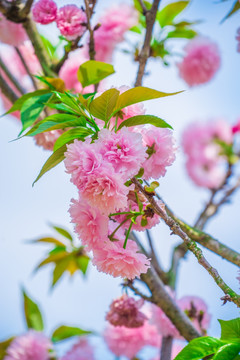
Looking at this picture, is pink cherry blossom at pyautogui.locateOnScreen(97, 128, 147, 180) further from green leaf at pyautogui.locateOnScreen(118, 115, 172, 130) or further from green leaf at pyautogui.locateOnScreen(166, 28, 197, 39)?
green leaf at pyautogui.locateOnScreen(166, 28, 197, 39)

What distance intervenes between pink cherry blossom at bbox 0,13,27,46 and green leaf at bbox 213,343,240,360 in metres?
1.46

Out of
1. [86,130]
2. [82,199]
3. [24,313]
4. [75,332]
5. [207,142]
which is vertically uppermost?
[207,142]

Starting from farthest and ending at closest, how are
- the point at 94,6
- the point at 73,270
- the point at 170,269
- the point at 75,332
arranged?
the point at 73,270, the point at 75,332, the point at 170,269, the point at 94,6

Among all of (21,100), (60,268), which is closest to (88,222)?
(21,100)

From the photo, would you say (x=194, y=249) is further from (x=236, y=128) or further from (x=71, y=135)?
(x=236, y=128)

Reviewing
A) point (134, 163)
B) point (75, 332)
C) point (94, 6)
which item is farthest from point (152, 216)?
point (75, 332)

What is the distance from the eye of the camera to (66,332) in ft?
6.99

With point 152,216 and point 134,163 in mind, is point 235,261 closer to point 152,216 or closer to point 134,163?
point 152,216

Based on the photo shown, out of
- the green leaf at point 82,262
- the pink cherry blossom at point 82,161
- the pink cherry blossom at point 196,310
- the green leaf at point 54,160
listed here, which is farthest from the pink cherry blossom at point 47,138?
the green leaf at point 82,262

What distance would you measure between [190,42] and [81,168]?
1550 millimetres

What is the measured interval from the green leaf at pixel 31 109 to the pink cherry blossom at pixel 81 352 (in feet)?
4.21

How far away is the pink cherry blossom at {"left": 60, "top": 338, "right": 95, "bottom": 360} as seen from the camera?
2.08m

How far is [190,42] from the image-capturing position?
218cm

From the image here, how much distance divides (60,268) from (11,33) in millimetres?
1079
